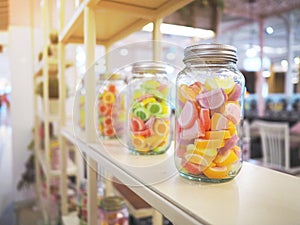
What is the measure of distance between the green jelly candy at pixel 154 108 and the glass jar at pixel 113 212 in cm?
37

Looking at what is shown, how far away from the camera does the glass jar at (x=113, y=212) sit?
0.82 meters

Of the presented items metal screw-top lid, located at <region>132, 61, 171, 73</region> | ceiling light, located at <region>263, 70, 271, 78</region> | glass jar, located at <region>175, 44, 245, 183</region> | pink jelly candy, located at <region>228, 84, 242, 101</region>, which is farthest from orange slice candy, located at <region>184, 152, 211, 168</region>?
ceiling light, located at <region>263, 70, 271, 78</region>

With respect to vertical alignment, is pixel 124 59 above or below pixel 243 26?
below

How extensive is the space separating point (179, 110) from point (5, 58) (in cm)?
244

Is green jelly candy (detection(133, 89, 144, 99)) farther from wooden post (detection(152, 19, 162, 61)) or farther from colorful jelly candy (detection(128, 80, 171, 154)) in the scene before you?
wooden post (detection(152, 19, 162, 61))

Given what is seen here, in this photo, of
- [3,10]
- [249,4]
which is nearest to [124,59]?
[3,10]

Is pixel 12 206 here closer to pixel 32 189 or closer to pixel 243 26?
pixel 32 189

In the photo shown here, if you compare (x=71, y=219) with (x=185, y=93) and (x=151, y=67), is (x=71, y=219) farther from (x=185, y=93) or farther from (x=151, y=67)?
(x=185, y=93)

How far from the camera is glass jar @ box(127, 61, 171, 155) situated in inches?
25.5

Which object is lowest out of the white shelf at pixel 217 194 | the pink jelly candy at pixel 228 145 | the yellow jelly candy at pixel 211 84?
the white shelf at pixel 217 194

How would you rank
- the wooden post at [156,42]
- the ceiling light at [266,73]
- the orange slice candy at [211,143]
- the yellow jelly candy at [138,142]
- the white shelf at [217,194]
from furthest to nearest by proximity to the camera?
the ceiling light at [266,73]
the wooden post at [156,42]
the yellow jelly candy at [138,142]
the orange slice candy at [211,143]
the white shelf at [217,194]

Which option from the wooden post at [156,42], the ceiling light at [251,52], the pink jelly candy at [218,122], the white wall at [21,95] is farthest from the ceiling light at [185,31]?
the ceiling light at [251,52]

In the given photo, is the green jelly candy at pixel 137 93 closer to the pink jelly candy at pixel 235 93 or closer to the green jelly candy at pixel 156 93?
the green jelly candy at pixel 156 93

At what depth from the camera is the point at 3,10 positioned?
1674 millimetres
